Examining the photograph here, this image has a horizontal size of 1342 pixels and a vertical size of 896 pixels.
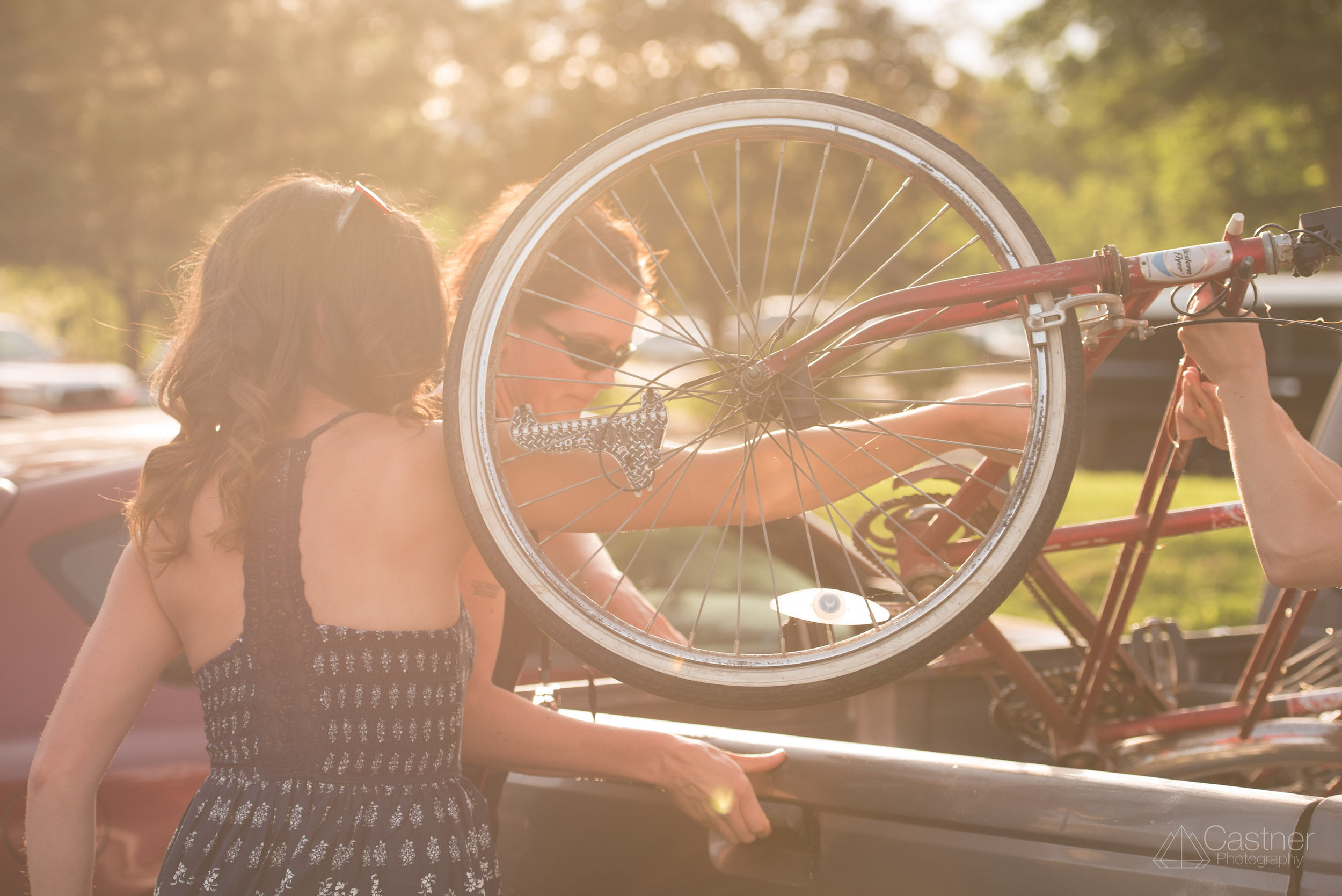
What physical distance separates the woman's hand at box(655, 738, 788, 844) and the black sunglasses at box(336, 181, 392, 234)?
0.97 m

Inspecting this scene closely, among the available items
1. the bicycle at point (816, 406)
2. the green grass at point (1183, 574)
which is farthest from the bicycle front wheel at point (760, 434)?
the green grass at point (1183, 574)

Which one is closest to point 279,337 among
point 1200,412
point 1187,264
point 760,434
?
point 760,434

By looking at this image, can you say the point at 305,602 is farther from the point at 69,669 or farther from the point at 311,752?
the point at 69,669

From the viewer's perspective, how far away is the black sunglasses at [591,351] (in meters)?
2.04

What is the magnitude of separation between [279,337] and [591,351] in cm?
67

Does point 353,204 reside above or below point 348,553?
above

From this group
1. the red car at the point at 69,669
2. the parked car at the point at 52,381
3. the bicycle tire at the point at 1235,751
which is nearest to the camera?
the red car at the point at 69,669

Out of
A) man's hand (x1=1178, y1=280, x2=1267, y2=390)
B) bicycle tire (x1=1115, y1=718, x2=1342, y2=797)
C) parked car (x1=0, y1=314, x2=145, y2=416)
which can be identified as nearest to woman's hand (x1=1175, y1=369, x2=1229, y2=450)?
man's hand (x1=1178, y1=280, x2=1267, y2=390)

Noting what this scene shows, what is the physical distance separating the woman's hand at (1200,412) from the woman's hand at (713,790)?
0.93m

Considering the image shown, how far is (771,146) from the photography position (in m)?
13.6

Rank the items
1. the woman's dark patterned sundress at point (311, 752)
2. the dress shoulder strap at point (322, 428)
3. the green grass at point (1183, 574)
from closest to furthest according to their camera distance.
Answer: the woman's dark patterned sundress at point (311, 752), the dress shoulder strap at point (322, 428), the green grass at point (1183, 574)

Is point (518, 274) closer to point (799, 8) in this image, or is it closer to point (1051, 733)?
point (1051, 733)

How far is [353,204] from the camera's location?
1583 mm

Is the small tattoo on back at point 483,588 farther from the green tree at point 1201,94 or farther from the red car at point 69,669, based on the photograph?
the green tree at point 1201,94
